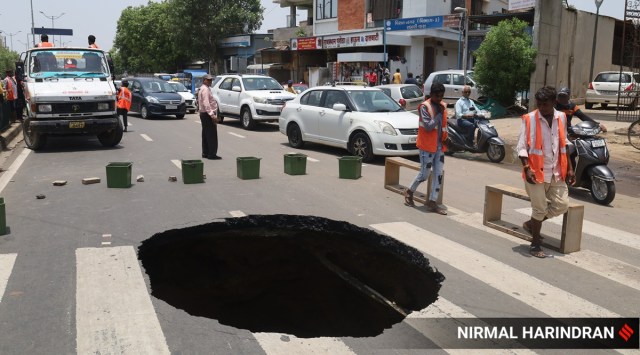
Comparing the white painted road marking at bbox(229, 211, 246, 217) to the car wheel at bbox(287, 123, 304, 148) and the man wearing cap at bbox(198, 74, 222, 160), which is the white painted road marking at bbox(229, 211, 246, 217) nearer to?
the man wearing cap at bbox(198, 74, 222, 160)

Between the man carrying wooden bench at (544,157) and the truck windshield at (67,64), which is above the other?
the truck windshield at (67,64)

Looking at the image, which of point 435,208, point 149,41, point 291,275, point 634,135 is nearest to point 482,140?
point 634,135

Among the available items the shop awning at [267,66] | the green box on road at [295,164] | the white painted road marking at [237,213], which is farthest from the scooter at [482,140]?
the shop awning at [267,66]

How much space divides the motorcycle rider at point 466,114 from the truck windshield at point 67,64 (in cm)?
882

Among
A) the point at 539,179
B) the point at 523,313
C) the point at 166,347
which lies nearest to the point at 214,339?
the point at 166,347

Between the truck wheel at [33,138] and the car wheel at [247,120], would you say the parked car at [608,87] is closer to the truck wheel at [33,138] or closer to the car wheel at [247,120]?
the car wheel at [247,120]

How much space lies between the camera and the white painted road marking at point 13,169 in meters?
9.78

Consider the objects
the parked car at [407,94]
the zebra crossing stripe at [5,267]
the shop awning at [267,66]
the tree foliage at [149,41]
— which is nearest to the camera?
the zebra crossing stripe at [5,267]

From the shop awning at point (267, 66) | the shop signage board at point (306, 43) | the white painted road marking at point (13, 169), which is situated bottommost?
the white painted road marking at point (13, 169)

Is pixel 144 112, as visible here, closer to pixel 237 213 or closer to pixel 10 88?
pixel 10 88

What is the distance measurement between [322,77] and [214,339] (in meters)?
33.5

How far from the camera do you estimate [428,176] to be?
7.85 m

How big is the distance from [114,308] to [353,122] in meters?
8.65

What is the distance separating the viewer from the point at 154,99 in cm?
2238
